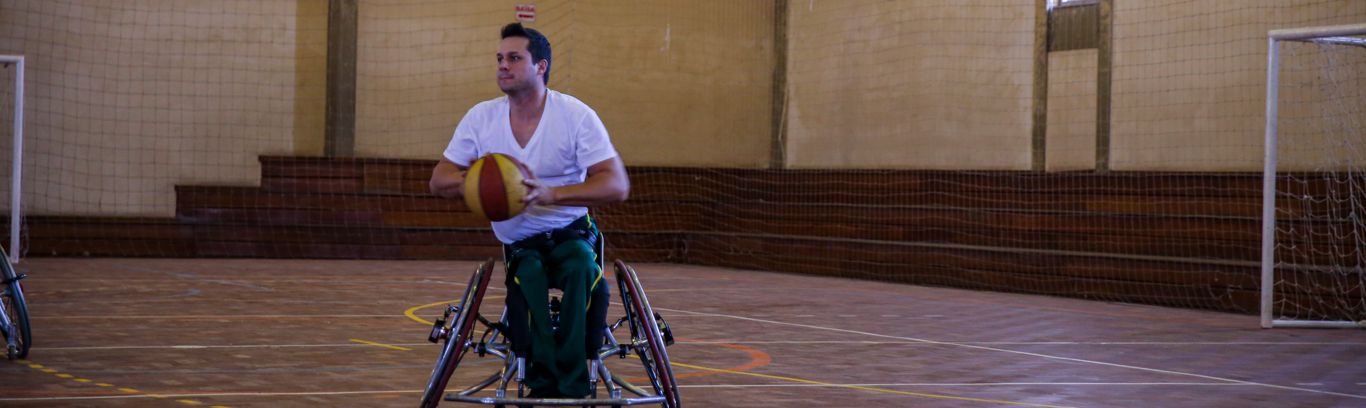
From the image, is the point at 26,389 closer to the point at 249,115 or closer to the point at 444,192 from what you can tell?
the point at 444,192

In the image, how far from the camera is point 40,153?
450 inches

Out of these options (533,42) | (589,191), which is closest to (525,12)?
(533,42)

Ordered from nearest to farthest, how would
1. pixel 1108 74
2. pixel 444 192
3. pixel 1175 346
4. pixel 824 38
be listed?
pixel 444 192 → pixel 1175 346 → pixel 1108 74 → pixel 824 38

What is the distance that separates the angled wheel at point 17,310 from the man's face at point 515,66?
8.18 feet

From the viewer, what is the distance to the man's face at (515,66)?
11.0ft

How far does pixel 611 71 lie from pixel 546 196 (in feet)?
32.9

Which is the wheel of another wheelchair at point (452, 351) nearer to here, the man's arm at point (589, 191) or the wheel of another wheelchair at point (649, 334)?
the man's arm at point (589, 191)

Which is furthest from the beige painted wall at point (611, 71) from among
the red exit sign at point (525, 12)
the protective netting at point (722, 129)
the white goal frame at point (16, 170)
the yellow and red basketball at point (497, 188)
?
the yellow and red basketball at point (497, 188)

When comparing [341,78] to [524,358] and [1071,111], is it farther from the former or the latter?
[524,358]

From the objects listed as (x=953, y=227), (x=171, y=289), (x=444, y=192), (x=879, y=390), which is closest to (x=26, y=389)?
(x=444, y=192)

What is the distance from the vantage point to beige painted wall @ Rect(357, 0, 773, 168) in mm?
12445

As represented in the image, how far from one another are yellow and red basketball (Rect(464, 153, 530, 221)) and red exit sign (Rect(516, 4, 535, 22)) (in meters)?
9.62

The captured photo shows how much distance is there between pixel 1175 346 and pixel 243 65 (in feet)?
30.4

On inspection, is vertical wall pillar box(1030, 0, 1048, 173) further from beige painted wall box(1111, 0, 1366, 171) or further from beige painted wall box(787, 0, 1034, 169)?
beige painted wall box(1111, 0, 1366, 171)
